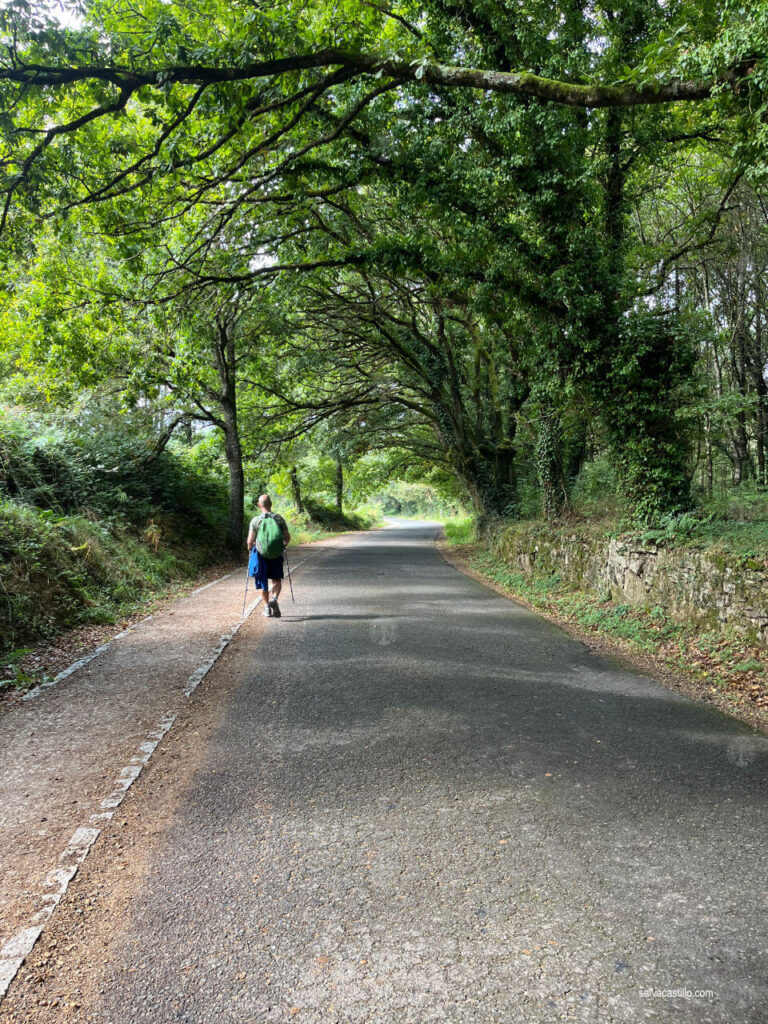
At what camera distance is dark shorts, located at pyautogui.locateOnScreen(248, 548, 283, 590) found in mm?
9797

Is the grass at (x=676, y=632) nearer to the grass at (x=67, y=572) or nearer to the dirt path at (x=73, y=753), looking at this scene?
the dirt path at (x=73, y=753)

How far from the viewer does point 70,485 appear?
499 inches

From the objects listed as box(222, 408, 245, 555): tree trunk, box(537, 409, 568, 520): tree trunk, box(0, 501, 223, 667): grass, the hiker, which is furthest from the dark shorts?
box(222, 408, 245, 555): tree trunk

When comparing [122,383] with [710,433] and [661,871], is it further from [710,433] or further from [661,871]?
[661,871]

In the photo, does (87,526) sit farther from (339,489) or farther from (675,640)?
(339,489)

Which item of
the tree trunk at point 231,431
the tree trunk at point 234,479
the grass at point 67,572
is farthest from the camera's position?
the tree trunk at point 234,479

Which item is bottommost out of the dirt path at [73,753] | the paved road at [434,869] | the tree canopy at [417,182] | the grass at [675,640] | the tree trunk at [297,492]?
the grass at [675,640]

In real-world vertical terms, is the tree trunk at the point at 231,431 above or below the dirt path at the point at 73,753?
above

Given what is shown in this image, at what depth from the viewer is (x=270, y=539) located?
31.6ft

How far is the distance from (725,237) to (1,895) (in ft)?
53.9

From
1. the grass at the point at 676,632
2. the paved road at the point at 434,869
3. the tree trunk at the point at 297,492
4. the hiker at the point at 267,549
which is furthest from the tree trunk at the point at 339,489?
the paved road at the point at 434,869

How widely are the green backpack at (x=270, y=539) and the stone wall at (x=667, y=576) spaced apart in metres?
5.39

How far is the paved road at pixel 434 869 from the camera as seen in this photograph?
236 centimetres

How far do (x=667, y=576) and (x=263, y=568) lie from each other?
5954 mm
